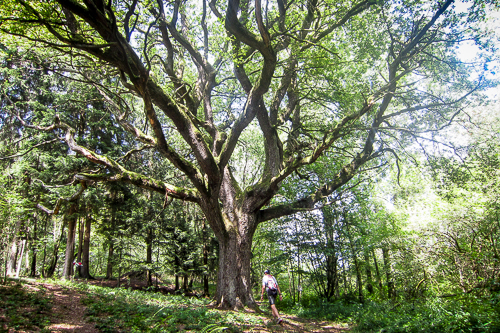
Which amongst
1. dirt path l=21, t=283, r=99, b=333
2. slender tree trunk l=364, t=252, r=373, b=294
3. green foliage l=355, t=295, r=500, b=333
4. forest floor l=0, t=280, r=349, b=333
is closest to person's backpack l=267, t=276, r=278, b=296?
forest floor l=0, t=280, r=349, b=333

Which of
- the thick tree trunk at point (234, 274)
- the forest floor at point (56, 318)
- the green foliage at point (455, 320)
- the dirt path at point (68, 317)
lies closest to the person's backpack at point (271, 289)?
the forest floor at point (56, 318)

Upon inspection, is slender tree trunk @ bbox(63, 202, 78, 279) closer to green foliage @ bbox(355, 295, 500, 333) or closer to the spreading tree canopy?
the spreading tree canopy

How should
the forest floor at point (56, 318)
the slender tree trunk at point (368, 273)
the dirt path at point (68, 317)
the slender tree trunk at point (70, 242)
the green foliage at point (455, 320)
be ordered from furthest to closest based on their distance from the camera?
the slender tree trunk at point (70, 242), the slender tree trunk at point (368, 273), the dirt path at point (68, 317), the forest floor at point (56, 318), the green foliage at point (455, 320)

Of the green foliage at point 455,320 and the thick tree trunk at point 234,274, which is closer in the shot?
the green foliage at point 455,320

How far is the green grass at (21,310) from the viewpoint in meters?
4.30

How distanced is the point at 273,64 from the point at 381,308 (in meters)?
6.98

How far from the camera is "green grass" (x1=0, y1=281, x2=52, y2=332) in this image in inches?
169

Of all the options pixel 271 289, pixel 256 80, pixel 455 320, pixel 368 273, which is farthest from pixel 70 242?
pixel 455 320

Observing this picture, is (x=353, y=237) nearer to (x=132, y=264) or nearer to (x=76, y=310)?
(x=76, y=310)

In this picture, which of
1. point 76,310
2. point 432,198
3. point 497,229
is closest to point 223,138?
point 76,310

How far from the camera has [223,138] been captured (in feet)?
26.2

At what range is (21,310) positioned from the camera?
5.10 meters

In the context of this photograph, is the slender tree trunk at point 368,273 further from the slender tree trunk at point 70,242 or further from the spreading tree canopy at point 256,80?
the slender tree trunk at point 70,242

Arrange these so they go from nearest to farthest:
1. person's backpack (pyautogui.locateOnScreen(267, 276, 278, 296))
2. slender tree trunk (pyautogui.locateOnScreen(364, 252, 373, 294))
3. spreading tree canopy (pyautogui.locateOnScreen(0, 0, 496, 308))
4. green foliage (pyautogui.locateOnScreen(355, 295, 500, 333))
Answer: green foliage (pyautogui.locateOnScreen(355, 295, 500, 333)) < spreading tree canopy (pyautogui.locateOnScreen(0, 0, 496, 308)) < person's backpack (pyautogui.locateOnScreen(267, 276, 278, 296)) < slender tree trunk (pyautogui.locateOnScreen(364, 252, 373, 294))
